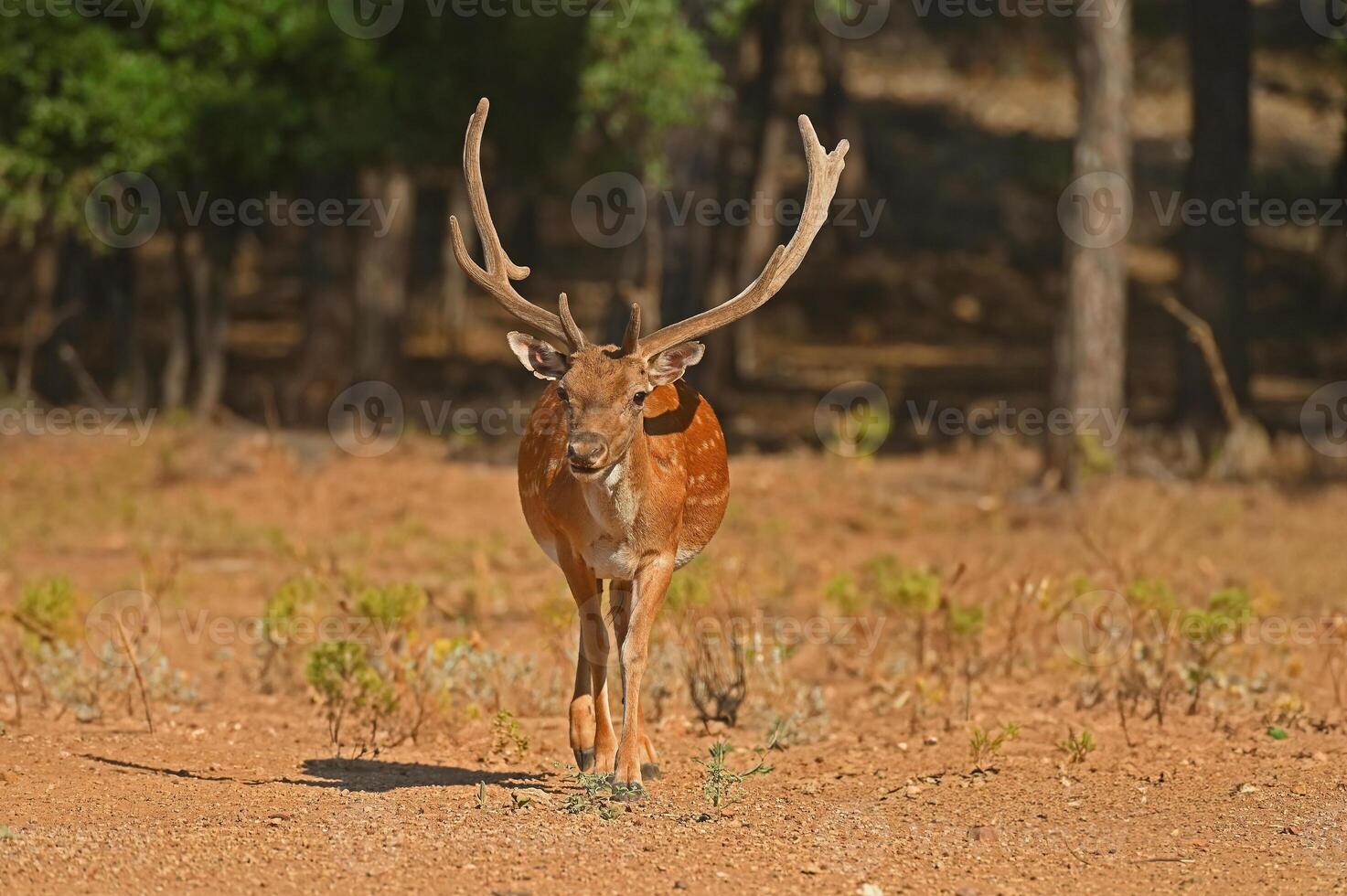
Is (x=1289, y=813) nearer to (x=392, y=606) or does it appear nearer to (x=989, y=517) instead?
(x=392, y=606)

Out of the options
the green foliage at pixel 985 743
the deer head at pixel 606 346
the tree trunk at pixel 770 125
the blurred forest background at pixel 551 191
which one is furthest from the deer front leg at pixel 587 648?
the tree trunk at pixel 770 125

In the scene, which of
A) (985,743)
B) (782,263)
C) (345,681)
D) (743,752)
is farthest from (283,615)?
(985,743)

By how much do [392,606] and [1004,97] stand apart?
40.5 metres

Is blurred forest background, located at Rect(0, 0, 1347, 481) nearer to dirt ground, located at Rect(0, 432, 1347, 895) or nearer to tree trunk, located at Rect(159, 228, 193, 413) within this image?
tree trunk, located at Rect(159, 228, 193, 413)

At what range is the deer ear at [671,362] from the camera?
7.67 meters

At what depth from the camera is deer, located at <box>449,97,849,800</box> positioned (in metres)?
7.42

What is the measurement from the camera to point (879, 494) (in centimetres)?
1730

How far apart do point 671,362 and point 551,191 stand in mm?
23814

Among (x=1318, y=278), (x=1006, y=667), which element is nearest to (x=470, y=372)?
(x=1318, y=278)

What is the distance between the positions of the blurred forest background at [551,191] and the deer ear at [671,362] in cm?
573

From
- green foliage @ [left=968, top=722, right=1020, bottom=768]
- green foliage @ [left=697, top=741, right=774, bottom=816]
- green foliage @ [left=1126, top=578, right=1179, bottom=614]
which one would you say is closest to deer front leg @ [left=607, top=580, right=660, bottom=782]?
green foliage @ [left=697, top=741, right=774, bottom=816]

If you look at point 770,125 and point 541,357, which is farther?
point 770,125

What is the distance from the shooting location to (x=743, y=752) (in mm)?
8867

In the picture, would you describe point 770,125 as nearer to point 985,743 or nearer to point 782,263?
point 782,263
